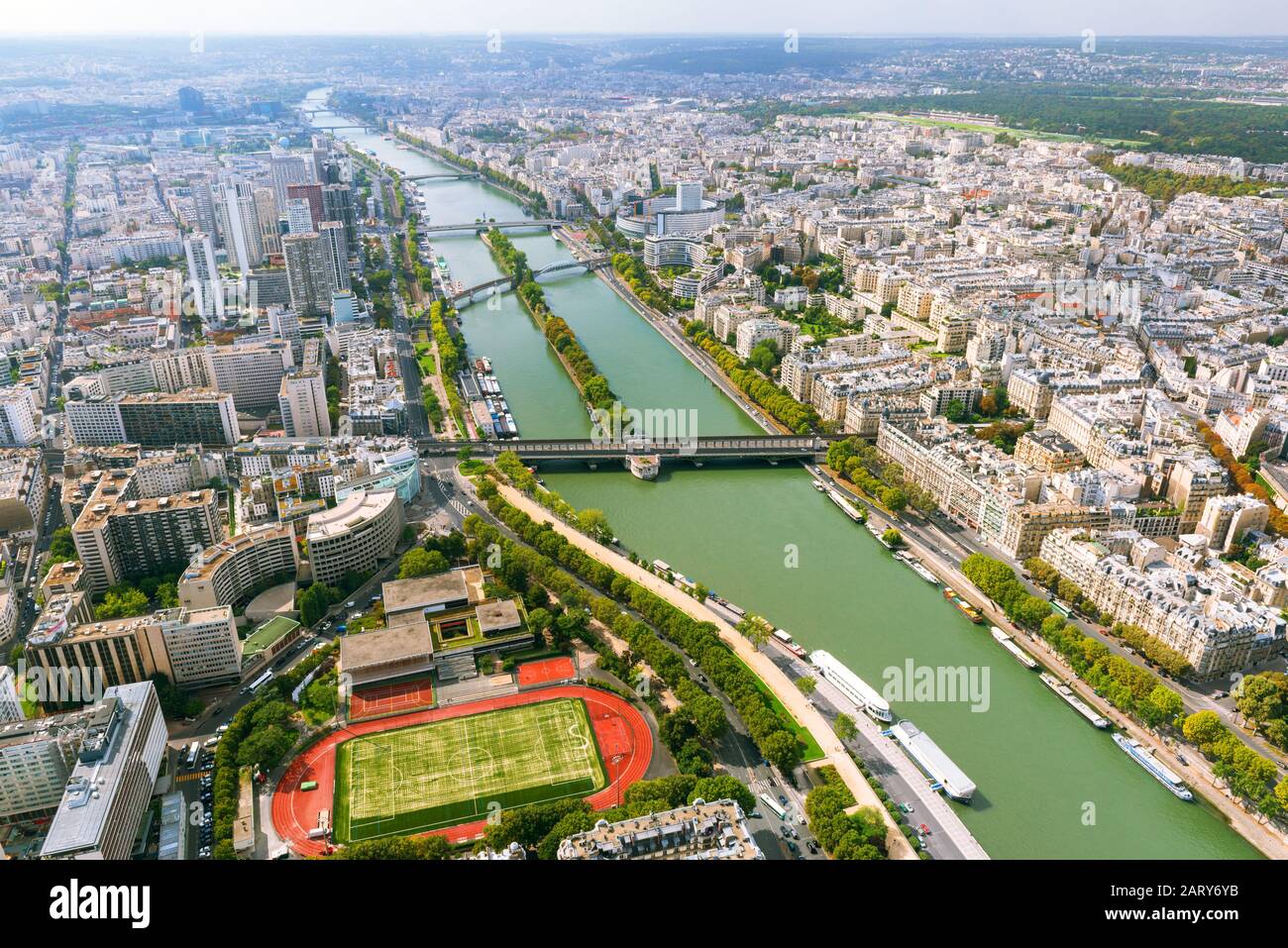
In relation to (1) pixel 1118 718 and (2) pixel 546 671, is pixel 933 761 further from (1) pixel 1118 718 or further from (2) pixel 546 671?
(2) pixel 546 671

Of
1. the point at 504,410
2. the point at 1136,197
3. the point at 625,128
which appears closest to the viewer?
the point at 504,410

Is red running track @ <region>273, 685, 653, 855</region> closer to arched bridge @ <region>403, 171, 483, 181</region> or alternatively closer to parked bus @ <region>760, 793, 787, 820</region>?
parked bus @ <region>760, 793, 787, 820</region>

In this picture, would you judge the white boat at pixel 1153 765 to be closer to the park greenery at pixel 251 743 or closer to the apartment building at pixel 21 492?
the park greenery at pixel 251 743

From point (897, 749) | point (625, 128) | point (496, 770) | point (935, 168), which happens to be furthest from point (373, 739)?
point (625, 128)

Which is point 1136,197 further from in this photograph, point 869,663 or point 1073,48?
point 1073,48

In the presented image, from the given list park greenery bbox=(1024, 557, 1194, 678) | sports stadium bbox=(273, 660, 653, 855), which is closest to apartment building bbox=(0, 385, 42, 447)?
sports stadium bbox=(273, 660, 653, 855)
